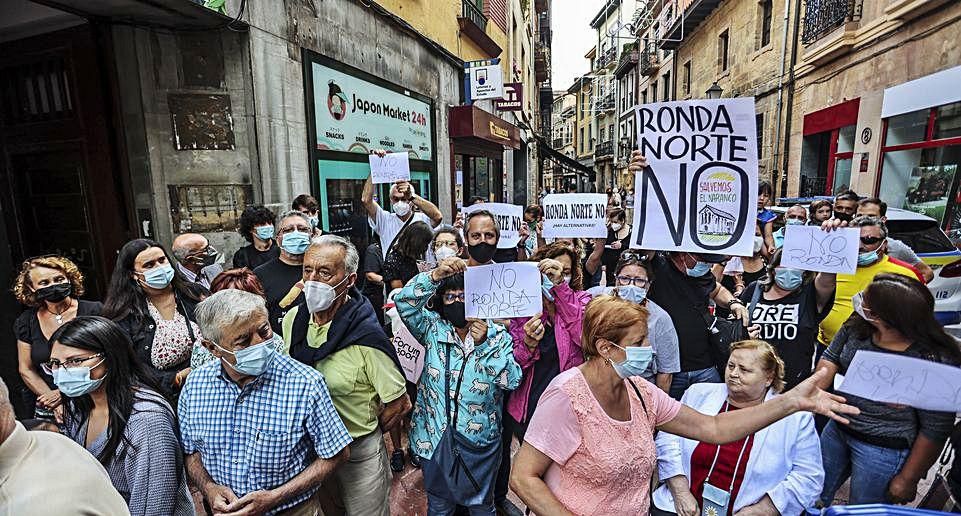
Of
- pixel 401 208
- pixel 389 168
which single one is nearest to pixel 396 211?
pixel 401 208

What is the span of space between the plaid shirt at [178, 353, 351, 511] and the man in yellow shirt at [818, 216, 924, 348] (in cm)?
348

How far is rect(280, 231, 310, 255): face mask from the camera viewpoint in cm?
358

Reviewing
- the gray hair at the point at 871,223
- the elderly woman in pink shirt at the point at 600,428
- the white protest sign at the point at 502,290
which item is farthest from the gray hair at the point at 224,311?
the gray hair at the point at 871,223

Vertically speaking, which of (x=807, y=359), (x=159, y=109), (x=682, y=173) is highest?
(x=159, y=109)

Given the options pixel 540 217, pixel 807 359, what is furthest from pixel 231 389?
pixel 540 217

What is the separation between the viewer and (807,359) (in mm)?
3221

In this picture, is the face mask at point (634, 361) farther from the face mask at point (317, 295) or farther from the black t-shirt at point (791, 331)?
the black t-shirt at point (791, 331)

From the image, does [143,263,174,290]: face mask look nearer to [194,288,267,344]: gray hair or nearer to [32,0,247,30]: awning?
[194,288,267,344]: gray hair

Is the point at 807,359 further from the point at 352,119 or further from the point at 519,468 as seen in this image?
the point at 352,119

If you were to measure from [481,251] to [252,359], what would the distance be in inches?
64.1

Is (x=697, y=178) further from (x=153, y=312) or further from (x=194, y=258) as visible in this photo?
(x=194, y=258)

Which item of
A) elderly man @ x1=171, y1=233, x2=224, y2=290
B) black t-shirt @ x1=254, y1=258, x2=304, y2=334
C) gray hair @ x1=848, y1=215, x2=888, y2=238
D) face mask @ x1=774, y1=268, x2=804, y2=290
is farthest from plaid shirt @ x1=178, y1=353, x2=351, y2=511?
gray hair @ x1=848, y1=215, x2=888, y2=238

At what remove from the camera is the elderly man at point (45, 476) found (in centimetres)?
109

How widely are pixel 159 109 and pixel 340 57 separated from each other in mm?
2489
